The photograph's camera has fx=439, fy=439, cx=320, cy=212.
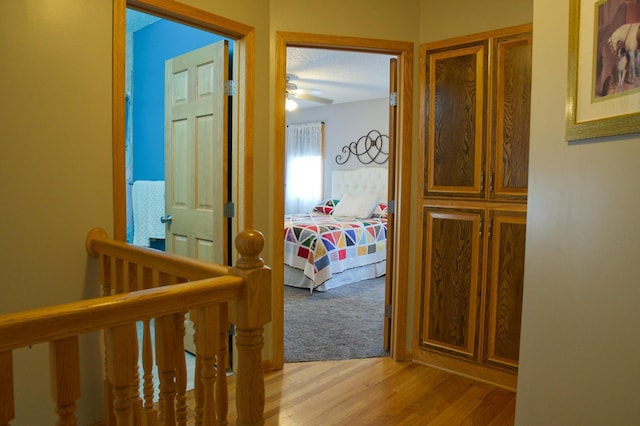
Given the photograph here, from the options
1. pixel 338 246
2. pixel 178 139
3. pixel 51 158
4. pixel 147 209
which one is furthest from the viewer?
pixel 338 246

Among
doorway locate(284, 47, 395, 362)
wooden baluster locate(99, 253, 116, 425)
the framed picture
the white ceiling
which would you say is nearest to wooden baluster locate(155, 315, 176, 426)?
wooden baluster locate(99, 253, 116, 425)

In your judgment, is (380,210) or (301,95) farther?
(301,95)

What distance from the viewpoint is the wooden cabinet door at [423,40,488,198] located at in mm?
2660

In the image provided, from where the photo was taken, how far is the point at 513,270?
255 centimetres

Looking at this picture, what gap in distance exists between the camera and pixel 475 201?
8.82 feet

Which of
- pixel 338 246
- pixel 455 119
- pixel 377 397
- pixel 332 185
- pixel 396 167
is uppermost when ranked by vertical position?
pixel 455 119

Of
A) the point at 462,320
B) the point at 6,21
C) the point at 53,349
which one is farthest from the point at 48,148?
the point at 462,320

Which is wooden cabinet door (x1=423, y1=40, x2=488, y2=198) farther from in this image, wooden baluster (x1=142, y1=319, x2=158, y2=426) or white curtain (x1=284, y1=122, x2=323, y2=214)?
white curtain (x1=284, y1=122, x2=323, y2=214)

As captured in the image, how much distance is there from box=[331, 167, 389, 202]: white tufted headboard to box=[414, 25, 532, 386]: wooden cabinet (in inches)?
145

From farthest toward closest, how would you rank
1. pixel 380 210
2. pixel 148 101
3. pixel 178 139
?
pixel 380 210, pixel 148 101, pixel 178 139

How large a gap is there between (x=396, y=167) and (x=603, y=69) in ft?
5.47

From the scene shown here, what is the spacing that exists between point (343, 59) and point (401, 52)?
205 cm

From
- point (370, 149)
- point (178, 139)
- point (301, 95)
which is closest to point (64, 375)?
point (178, 139)

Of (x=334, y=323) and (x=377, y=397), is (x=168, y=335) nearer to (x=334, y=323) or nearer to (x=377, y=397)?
(x=377, y=397)
